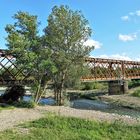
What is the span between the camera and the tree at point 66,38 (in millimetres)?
45688

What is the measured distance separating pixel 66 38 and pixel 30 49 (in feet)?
17.2

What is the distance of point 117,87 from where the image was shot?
83.3 meters

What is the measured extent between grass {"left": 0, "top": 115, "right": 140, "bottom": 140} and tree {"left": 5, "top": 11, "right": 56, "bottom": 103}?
44.5 feet

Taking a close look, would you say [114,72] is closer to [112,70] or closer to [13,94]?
[112,70]

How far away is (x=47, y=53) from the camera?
43594mm

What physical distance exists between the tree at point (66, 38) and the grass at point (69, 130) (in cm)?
1695

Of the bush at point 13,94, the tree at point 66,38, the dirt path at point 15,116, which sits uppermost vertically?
the tree at point 66,38

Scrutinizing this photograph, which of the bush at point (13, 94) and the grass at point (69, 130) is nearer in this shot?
the grass at point (69, 130)

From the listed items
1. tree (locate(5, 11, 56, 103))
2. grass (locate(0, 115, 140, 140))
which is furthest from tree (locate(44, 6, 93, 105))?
grass (locate(0, 115, 140, 140))

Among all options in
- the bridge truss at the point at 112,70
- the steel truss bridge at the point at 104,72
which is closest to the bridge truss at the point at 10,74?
the steel truss bridge at the point at 104,72

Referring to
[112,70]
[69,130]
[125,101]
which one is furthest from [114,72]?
[69,130]

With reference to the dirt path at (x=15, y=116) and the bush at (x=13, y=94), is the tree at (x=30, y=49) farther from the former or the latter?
the dirt path at (x=15, y=116)

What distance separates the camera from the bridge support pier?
271 ft

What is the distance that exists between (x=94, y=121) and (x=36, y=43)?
1712 centimetres
